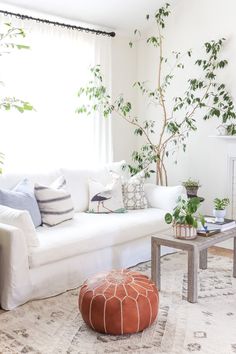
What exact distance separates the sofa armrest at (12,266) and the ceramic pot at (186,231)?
1.09m

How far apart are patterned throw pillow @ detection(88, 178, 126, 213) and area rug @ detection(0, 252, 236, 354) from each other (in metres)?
0.98

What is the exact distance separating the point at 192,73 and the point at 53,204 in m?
2.38

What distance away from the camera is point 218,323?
2.71 meters

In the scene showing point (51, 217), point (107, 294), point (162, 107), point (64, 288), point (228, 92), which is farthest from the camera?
point (162, 107)

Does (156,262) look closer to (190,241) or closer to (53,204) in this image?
(190,241)

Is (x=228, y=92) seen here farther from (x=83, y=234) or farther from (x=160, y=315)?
(x=160, y=315)

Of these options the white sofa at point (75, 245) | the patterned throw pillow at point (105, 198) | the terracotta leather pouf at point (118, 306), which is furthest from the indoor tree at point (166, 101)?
the terracotta leather pouf at point (118, 306)

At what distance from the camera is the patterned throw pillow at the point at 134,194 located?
4.21m

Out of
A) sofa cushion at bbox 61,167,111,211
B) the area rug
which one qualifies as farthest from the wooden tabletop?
sofa cushion at bbox 61,167,111,211

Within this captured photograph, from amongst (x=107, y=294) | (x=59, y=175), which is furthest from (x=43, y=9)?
(x=107, y=294)

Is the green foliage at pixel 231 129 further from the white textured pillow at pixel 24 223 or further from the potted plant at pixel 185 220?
the white textured pillow at pixel 24 223

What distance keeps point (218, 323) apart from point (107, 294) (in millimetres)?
758

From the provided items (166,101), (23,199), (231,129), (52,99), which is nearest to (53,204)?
(23,199)

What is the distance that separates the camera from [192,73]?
4883mm
